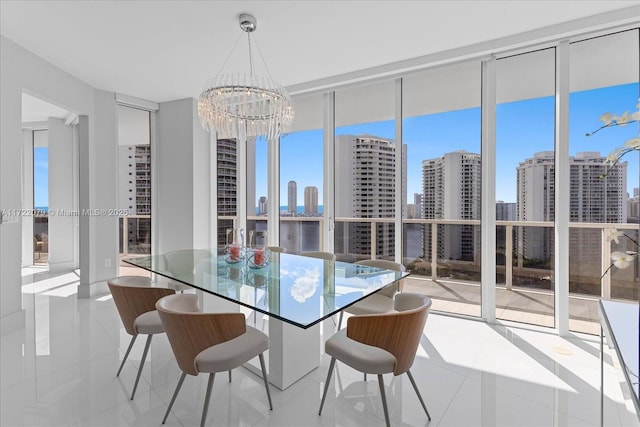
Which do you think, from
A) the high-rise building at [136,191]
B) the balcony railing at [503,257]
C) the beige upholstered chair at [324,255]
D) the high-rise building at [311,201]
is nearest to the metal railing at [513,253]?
the balcony railing at [503,257]

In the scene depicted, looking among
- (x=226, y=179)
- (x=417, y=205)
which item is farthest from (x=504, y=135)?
(x=226, y=179)

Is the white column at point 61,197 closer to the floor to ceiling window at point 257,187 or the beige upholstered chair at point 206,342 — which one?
the floor to ceiling window at point 257,187

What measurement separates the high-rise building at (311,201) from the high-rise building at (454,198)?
147cm

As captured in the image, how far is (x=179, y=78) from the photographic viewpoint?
4199 millimetres

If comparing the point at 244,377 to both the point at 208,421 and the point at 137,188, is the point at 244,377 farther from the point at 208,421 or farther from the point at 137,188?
the point at 137,188

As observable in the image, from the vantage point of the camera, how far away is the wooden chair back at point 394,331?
5.52 feet

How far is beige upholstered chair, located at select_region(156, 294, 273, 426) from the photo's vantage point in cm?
169

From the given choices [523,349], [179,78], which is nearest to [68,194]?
[179,78]

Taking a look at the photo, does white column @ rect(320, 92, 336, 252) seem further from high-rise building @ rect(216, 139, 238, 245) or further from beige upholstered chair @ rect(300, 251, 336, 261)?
high-rise building @ rect(216, 139, 238, 245)

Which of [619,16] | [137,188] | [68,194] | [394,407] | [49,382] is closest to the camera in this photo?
[394,407]

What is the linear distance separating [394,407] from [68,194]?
6774mm

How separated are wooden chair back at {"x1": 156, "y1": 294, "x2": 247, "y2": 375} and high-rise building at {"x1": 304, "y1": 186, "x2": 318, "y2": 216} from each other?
283 centimetres

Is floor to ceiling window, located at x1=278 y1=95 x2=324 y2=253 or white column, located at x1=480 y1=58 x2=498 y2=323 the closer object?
white column, located at x1=480 y1=58 x2=498 y2=323

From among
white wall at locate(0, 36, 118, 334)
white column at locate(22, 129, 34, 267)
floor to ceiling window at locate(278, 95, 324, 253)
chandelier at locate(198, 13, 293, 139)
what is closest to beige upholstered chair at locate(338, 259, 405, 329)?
chandelier at locate(198, 13, 293, 139)
